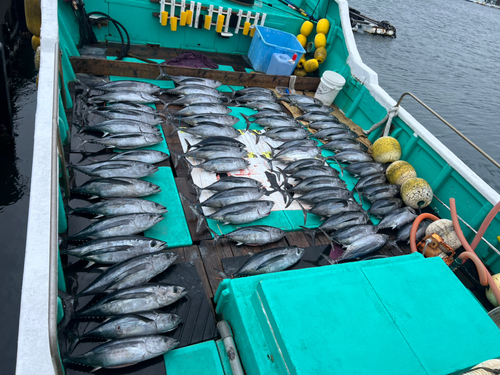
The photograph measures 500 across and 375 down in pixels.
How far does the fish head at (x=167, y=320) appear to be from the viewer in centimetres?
270

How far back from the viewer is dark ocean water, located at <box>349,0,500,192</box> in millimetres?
12536

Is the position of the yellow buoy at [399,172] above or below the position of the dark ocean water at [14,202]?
above

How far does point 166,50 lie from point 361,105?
480 centimetres

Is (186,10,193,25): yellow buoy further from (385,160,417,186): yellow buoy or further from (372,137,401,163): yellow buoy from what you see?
(385,160,417,186): yellow buoy

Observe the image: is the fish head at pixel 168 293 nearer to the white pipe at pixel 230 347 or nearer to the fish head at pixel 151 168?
the white pipe at pixel 230 347

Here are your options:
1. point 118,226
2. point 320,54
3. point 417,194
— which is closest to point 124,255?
point 118,226

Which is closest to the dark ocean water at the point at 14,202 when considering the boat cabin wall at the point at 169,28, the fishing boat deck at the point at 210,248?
the fishing boat deck at the point at 210,248

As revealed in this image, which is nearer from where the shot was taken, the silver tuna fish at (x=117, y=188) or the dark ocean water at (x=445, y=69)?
the silver tuna fish at (x=117, y=188)

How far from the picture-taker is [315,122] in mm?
6309

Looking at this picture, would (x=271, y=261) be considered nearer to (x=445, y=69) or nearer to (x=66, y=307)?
(x=66, y=307)

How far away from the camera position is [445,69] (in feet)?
61.6

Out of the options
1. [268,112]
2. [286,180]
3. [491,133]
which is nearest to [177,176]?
[286,180]

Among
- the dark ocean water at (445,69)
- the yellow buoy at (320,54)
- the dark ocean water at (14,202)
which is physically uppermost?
the yellow buoy at (320,54)

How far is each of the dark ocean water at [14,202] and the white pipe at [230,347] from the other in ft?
7.61
